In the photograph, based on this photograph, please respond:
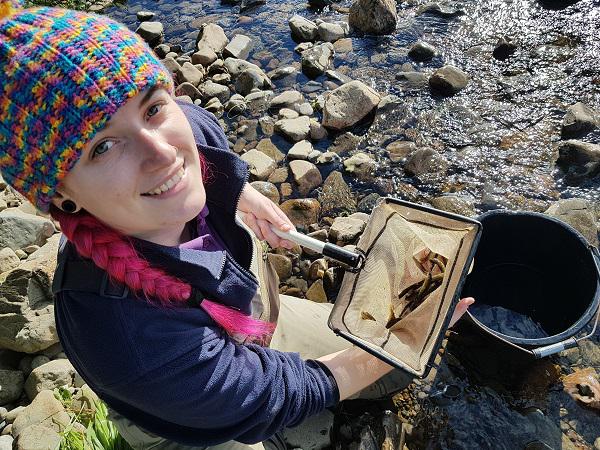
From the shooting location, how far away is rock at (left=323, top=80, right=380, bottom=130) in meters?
4.73

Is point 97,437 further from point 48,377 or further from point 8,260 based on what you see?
point 8,260

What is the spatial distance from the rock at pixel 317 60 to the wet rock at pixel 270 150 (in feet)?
3.53

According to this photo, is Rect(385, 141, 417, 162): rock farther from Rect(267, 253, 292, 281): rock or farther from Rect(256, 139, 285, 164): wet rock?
Rect(267, 253, 292, 281): rock

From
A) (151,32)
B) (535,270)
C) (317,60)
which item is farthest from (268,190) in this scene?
(151,32)

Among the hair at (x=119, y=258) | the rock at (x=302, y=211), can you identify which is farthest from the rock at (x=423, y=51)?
the hair at (x=119, y=258)

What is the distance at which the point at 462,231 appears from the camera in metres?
2.43

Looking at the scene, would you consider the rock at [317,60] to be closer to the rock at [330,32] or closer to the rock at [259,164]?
the rock at [330,32]

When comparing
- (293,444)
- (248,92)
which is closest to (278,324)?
(293,444)

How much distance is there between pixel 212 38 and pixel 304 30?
1.07m

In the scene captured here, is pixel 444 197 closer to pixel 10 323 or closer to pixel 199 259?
pixel 199 259

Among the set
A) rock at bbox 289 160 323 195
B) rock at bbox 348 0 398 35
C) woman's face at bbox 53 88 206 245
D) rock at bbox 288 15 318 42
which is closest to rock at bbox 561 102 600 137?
rock at bbox 289 160 323 195

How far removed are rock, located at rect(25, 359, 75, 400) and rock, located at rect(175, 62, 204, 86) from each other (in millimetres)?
3465

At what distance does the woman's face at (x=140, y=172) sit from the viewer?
5.36 ft

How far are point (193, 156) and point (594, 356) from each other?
2521 mm
